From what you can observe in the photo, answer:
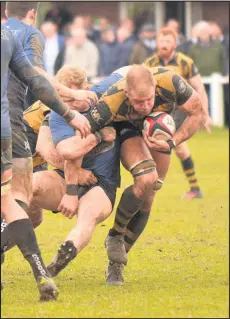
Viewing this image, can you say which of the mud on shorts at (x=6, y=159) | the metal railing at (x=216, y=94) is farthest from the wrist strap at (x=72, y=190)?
the metal railing at (x=216, y=94)

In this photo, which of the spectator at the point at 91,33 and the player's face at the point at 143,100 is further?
the spectator at the point at 91,33

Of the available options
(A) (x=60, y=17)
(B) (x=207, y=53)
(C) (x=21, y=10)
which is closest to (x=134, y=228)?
(C) (x=21, y=10)

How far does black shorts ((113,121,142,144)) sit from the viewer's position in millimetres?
9656

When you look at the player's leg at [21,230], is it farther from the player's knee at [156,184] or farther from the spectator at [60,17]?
the spectator at [60,17]

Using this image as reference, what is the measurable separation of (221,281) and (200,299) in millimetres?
912

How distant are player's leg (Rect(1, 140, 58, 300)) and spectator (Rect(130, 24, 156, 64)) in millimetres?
17810

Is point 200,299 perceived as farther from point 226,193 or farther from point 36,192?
point 226,193

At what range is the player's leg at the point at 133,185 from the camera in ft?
31.0

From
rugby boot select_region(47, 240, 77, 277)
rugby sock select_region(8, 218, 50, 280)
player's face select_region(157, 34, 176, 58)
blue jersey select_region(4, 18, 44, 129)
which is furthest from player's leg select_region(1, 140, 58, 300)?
player's face select_region(157, 34, 176, 58)

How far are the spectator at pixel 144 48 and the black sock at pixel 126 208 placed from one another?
16429 millimetres

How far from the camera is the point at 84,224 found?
904 centimetres

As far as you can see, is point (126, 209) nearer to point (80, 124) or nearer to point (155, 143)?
point (155, 143)

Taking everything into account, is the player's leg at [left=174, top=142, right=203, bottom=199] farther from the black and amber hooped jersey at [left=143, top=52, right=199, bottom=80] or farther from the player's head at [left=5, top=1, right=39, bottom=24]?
the player's head at [left=5, top=1, right=39, bottom=24]

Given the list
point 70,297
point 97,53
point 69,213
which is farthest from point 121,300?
point 97,53
